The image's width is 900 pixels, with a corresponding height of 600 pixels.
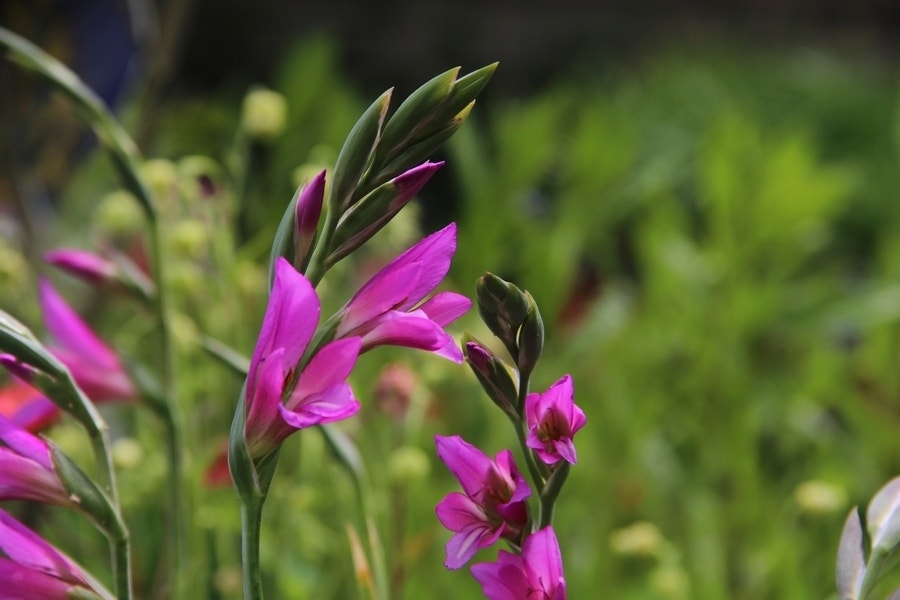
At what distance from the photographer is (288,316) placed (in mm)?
206

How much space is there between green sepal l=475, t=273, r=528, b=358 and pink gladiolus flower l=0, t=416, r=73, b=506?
0.32 feet

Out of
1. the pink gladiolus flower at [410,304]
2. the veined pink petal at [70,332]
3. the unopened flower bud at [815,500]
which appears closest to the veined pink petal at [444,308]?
the pink gladiolus flower at [410,304]

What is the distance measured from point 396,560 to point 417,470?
0.08 m

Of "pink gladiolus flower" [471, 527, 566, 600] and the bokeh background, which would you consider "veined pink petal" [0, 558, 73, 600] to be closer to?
"pink gladiolus flower" [471, 527, 566, 600]

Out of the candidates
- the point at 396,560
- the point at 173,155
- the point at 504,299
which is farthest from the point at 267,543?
the point at 173,155

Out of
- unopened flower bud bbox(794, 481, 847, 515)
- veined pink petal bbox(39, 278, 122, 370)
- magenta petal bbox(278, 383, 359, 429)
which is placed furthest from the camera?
unopened flower bud bbox(794, 481, 847, 515)

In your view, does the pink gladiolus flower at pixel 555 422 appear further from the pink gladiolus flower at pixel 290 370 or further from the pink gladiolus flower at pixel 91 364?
the pink gladiolus flower at pixel 91 364

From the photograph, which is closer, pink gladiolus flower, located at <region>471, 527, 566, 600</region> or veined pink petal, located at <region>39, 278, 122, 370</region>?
pink gladiolus flower, located at <region>471, 527, 566, 600</region>

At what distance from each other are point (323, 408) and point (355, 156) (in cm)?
5

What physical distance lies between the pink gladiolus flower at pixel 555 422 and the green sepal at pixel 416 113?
0.05m

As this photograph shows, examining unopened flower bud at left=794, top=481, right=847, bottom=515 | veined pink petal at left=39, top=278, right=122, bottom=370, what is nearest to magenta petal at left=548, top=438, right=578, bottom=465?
veined pink petal at left=39, top=278, right=122, bottom=370

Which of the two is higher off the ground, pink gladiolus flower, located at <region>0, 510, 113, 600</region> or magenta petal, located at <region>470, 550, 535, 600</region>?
pink gladiolus flower, located at <region>0, 510, 113, 600</region>

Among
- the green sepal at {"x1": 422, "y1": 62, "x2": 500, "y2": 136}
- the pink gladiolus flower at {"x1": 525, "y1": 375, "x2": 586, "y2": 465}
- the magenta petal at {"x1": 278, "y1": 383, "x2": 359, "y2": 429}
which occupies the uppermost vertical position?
the green sepal at {"x1": 422, "y1": 62, "x2": 500, "y2": 136}

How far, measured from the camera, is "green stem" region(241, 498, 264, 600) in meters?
0.21
